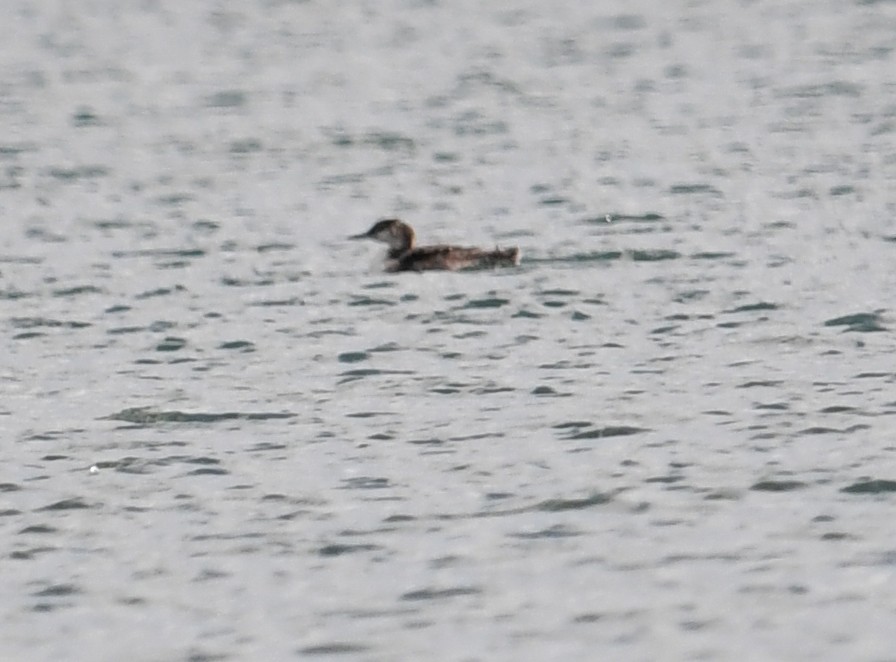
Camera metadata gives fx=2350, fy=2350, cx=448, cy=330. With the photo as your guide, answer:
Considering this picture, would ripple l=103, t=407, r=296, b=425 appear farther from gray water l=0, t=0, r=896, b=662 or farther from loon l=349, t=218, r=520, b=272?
loon l=349, t=218, r=520, b=272

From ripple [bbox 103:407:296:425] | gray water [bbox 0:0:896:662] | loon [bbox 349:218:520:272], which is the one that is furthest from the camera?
loon [bbox 349:218:520:272]

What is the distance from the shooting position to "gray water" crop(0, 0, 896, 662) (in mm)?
10109

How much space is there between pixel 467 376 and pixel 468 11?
2163 cm

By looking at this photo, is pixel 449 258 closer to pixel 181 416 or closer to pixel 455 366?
pixel 455 366

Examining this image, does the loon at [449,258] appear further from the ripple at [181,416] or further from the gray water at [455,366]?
the ripple at [181,416]

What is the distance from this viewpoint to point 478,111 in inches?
1021

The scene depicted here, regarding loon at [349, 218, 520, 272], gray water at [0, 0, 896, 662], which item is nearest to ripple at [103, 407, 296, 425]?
gray water at [0, 0, 896, 662]

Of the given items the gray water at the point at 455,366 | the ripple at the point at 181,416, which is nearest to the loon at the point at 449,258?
the gray water at the point at 455,366

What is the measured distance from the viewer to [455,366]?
576 inches

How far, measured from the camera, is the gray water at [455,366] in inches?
398

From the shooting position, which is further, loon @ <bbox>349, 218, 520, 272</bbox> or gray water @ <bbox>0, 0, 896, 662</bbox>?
loon @ <bbox>349, 218, 520, 272</bbox>

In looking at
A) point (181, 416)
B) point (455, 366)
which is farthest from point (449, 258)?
point (181, 416)

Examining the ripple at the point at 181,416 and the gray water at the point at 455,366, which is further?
the ripple at the point at 181,416

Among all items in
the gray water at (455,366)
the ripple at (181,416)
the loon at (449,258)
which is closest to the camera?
the gray water at (455,366)
